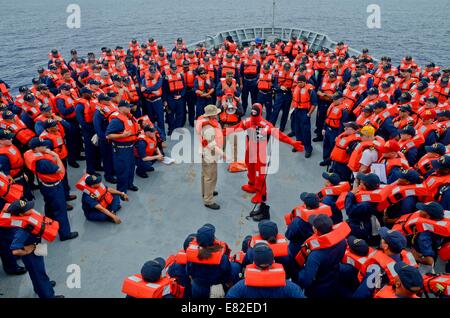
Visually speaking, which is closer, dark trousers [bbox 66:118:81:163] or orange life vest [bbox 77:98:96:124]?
orange life vest [bbox 77:98:96:124]

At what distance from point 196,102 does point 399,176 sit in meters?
6.75

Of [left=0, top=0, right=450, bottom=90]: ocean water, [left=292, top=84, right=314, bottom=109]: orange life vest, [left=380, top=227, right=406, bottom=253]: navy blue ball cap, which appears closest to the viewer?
[left=380, top=227, right=406, bottom=253]: navy blue ball cap

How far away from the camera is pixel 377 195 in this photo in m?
5.02

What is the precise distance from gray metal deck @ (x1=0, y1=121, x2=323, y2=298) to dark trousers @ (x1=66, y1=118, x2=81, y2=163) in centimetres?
43

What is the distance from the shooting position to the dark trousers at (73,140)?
833 cm

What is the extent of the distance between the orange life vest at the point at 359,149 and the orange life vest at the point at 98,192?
4.53 m

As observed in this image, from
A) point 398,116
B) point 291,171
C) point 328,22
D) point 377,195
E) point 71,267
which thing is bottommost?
point 71,267

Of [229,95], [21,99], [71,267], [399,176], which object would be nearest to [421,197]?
[399,176]

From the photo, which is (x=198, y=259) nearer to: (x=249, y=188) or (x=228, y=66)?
(x=249, y=188)

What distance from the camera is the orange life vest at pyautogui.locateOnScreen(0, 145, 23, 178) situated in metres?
5.94

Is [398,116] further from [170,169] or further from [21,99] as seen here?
[21,99]

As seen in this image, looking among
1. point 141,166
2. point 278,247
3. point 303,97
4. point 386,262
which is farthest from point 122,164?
point 386,262

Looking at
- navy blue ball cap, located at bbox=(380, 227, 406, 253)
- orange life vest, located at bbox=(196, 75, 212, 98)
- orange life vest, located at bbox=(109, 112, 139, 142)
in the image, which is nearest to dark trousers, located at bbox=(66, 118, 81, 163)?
orange life vest, located at bbox=(109, 112, 139, 142)

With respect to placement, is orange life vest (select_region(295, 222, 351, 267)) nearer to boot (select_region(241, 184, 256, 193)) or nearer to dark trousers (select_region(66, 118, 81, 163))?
boot (select_region(241, 184, 256, 193))
